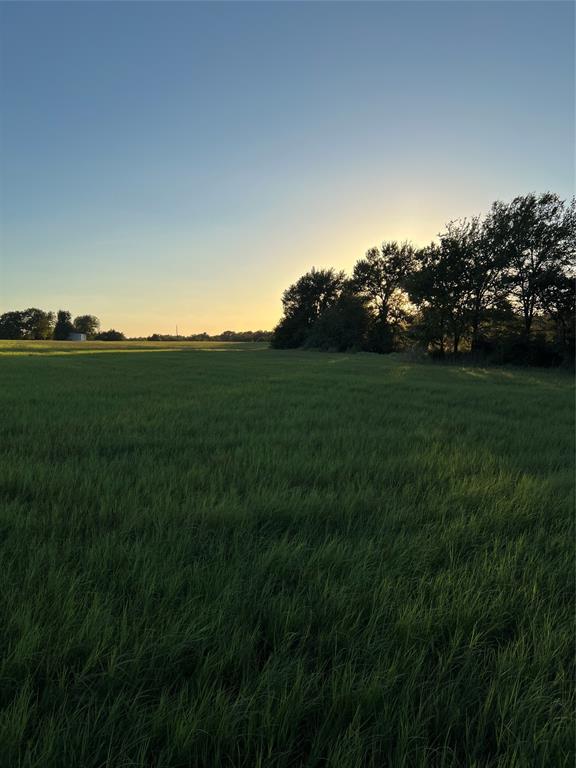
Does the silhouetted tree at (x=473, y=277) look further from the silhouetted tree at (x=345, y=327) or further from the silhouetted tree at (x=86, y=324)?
the silhouetted tree at (x=86, y=324)

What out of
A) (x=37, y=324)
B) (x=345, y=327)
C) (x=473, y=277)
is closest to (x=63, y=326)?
(x=37, y=324)

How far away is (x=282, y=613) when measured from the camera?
6.05 feet

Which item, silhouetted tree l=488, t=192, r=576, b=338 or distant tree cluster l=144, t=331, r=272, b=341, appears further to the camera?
distant tree cluster l=144, t=331, r=272, b=341

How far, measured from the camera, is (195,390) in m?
11.1

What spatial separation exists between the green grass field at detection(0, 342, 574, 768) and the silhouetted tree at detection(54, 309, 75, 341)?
13108 centimetres

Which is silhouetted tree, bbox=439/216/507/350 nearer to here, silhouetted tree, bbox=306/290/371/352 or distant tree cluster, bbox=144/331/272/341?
silhouetted tree, bbox=306/290/371/352

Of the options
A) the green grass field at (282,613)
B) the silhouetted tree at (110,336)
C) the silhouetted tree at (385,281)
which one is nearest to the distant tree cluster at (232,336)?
the silhouetted tree at (110,336)

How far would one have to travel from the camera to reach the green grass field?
1.30m

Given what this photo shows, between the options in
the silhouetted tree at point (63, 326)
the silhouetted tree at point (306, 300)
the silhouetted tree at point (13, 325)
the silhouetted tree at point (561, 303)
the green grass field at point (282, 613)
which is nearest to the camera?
the green grass field at point (282, 613)

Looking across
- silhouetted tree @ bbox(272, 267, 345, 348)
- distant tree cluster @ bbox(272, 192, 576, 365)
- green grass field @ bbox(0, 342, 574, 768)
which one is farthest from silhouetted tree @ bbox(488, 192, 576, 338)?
silhouetted tree @ bbox(272, 267, 345, 348)

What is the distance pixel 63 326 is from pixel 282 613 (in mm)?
138836

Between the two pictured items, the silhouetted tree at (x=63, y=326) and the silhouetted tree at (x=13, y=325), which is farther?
the silhouetted tree at (x=63, y=326)

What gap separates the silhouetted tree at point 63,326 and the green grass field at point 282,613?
131 meters

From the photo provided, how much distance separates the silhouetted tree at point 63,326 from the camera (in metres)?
119
